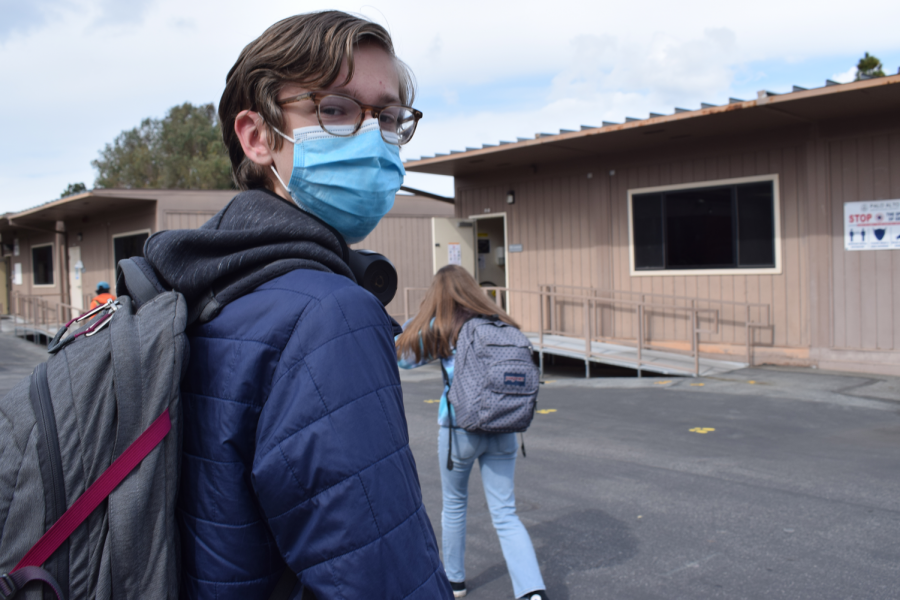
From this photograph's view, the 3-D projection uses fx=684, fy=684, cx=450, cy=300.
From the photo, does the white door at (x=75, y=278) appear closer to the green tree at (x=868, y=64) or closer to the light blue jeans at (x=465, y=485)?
the light blue jeans at (x=465, y=485)

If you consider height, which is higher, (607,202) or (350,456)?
(607,202)

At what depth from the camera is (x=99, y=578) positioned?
96 cm

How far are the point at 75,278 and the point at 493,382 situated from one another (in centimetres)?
2240

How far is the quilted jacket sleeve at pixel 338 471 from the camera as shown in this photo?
990mm

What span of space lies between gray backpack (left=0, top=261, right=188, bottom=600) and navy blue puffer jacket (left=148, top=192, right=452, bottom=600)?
2.3 inches

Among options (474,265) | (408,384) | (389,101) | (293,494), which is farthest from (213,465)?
(474,265)

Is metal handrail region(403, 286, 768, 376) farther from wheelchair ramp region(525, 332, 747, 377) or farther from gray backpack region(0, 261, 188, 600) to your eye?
gray backpack region(0, 261, 188, 600)

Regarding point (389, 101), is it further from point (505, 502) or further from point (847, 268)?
point (847, 268)

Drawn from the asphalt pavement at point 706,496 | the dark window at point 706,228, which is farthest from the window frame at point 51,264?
the dark window at point 706,228

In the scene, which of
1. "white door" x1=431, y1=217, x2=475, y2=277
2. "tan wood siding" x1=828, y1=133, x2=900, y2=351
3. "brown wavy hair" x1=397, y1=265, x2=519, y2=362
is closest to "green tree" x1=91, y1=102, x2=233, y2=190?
"white door" x1=431, y1=217, x2=475, y2=277

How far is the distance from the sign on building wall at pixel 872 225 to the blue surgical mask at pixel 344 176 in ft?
34.6

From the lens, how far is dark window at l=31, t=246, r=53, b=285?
80.8ft

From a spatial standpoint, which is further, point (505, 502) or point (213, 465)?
point (505, 502)

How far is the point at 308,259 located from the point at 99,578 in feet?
1.85
